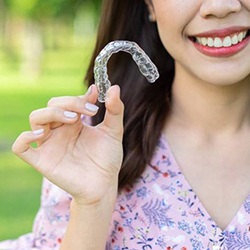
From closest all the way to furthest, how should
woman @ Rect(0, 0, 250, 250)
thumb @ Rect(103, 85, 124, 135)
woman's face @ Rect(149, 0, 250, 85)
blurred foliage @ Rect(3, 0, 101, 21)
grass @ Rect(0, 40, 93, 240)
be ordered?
thumb @ Rect(103, 85, 124, 135)
woman @ Rect(0, 0, 250, 250)
woman's face @ Rect(149, 0, 250, 85)
grass @ Rect(0, 40, 93, 240)
blurred foliage @ Rect(3, 0, 101, 21)

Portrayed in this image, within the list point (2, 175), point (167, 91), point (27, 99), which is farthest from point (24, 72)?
point (167, 91)

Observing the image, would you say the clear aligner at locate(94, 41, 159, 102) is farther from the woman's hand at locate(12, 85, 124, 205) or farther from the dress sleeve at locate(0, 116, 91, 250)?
the dress sleeve at locate(0, 116, 91, 250)

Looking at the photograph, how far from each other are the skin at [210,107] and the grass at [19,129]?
727 millimetres

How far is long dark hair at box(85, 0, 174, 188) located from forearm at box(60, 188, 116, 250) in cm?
26

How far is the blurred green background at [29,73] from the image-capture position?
25.0 ft

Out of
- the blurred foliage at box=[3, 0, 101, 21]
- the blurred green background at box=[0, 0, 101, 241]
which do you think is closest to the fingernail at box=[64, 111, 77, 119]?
the blurred green background at box=[0, 0, 101, 241]

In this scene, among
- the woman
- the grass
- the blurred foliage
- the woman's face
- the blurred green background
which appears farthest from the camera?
the blurred foliage

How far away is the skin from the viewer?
2672mm

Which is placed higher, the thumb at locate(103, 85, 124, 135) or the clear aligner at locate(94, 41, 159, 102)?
the clear aligner at locate(94, 41, 159, 102)

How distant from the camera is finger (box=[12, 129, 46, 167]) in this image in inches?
95.8

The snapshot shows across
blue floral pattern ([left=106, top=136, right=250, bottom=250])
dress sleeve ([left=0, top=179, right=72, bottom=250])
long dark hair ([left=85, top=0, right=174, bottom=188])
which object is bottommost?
dress sleeve ([left=0, top=179, right=72, bottom=250])

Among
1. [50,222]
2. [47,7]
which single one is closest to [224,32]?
[50,222]

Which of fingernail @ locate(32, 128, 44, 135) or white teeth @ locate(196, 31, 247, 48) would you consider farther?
white teeth @ locate(196, 31, 247, 48)

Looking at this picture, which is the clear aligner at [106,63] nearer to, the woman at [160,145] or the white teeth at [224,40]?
the woman at [160,145]
